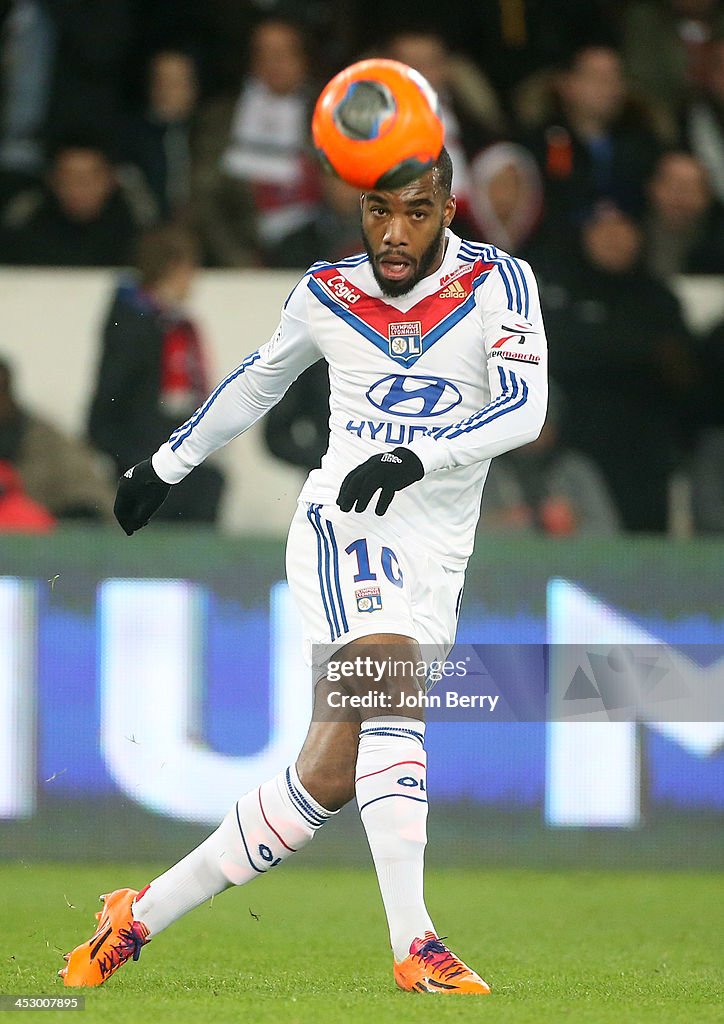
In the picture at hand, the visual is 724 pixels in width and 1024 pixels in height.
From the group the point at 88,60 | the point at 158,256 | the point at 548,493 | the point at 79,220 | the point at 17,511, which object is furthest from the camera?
the point at 88,60

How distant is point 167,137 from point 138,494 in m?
4.41

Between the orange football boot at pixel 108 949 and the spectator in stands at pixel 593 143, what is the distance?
16.3 feet

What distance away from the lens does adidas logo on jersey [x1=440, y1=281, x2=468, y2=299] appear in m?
4.70

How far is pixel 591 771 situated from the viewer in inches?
281

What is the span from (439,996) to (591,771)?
2.93 m

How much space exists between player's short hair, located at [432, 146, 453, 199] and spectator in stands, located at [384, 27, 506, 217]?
12.1ft

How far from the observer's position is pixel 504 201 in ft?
27.3

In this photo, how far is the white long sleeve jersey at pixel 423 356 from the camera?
4625 millimetres

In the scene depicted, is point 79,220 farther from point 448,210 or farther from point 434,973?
point 434,973

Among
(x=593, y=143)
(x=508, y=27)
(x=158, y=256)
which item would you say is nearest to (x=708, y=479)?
(x=593, y=143)

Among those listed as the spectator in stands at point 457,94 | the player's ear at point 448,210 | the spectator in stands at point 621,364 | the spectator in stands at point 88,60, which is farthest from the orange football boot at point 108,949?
the spectator in stands at point 88,60

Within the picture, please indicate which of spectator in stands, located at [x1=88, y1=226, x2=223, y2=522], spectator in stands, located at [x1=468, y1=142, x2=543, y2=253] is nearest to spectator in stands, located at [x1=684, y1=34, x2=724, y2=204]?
spectator in stands, located at [x1=468, y1=142, x2=543, y2=253]

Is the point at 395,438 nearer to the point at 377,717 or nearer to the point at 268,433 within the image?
the point at 377,717

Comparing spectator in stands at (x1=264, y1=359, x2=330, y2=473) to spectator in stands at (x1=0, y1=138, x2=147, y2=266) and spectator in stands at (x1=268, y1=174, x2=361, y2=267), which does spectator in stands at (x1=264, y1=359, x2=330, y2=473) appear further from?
spectator in stands at (x1=0, y1=138, x2=147, y2=266)
